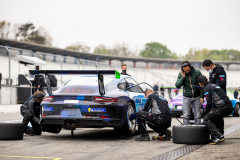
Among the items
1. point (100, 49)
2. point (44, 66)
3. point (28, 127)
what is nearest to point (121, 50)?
point (100, 49)

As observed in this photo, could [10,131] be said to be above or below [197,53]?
below

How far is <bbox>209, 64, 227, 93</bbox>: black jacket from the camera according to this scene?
7473mm

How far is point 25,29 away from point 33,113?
68167 mm

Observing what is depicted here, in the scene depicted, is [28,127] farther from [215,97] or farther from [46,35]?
[46,35]

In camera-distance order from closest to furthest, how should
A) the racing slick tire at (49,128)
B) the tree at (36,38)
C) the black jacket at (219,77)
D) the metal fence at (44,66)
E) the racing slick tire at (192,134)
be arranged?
the racing slick tire at (192,134)
the black jacket at (219,77)
the racing slick tire at (49,128)
the metal fence at (44,66)
the tree at (36,38)

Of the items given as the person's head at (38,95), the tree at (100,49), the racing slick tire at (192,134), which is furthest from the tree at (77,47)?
the racing slick tire at (192,134)

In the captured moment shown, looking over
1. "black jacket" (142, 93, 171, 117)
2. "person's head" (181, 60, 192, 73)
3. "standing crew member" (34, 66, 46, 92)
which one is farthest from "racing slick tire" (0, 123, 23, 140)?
"standing crew member" (34, 66, 46, 92)

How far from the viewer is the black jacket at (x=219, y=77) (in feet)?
24.5

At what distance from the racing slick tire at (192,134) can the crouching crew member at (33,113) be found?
11.7 ft

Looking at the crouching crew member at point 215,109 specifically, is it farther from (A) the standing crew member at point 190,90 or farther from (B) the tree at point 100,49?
(B) the tree at point 100,49

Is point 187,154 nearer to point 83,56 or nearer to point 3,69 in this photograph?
point 3,69

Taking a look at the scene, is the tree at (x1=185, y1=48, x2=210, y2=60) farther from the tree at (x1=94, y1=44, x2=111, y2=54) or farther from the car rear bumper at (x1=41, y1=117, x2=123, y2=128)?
the car rear bumper at (x1=41, y1=117, x2=123, y2=128)

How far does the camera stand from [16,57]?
20.3 meters

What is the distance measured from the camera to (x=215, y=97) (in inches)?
268
